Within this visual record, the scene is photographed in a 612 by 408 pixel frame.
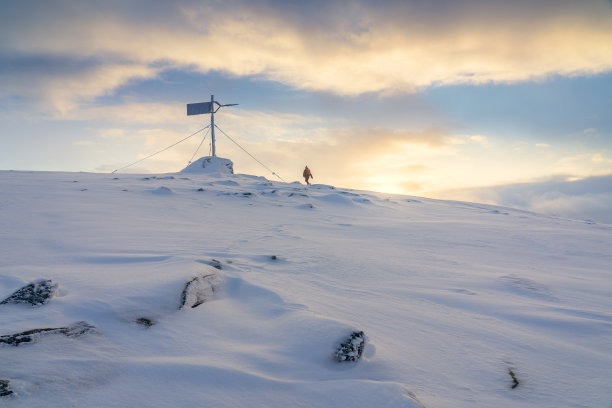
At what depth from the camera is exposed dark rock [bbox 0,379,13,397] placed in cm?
138

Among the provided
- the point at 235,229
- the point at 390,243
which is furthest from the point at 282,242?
the point at 390,243

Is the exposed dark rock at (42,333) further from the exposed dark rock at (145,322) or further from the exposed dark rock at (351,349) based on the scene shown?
the exposed dark rock at (351,349)

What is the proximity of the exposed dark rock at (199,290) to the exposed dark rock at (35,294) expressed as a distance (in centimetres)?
87

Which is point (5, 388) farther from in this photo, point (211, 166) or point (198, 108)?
point (198, 108)

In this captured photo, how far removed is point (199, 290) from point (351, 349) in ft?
4.34

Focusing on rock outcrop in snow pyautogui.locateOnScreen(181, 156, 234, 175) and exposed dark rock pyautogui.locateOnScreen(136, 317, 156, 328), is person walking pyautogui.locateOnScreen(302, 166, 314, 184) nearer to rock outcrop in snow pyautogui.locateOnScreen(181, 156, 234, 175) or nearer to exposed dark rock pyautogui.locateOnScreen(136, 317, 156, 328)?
rock outcrop in snow pyautogui.locateOnScreen(181, 156, 234, 175)

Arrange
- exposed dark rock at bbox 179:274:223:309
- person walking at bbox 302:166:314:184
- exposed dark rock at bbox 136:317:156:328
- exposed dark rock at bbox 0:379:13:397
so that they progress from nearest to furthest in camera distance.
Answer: exposed dark rock at bbox 0:379:13:397
exposed dark rock at bbox 136:317:156:328
exposed dark rock at bbox 179:274:223:309
person walking at bbox 302:166:314:184

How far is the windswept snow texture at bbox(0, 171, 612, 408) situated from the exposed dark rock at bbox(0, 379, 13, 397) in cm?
2

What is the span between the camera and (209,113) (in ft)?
66.7

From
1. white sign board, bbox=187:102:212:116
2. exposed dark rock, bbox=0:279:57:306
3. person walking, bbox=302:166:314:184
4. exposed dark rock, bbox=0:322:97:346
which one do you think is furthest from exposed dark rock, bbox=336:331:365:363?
white sign board, bbox=187:102:212:116

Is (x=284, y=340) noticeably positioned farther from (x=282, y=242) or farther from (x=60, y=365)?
(x=282, y=242)

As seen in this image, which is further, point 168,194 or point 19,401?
point 168,194

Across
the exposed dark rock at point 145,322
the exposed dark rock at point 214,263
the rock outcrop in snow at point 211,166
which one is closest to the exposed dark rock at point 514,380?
the exposed dark rock at point 145,322

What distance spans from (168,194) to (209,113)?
13405mm
